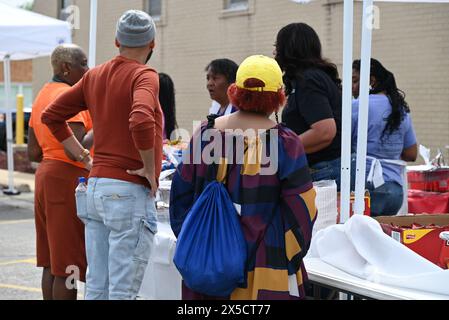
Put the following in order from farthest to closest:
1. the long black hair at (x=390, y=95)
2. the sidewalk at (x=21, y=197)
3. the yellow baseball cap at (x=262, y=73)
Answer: the sidewalk at (x=21, y=197)
the long black hair at (x=390, y=95)
the yellow baseball cap at (x=262, y=73)

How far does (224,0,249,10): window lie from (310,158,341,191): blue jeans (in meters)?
8.67

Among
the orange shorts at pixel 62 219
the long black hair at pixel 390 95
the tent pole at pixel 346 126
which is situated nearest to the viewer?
the tent pole at pixel 346 126

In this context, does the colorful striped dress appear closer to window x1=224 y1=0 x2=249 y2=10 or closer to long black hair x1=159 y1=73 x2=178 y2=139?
long black hair x1=159 y1=73 x2=178 y2=139

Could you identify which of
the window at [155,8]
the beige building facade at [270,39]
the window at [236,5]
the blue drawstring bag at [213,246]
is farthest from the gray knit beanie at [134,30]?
the window at [155,8]

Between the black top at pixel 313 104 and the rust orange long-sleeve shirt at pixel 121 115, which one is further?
the black top at pixel 313 104

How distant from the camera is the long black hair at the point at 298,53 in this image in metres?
4.04

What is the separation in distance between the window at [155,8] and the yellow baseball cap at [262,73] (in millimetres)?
11943

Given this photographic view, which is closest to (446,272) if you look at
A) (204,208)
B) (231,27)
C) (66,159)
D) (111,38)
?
(204,208)

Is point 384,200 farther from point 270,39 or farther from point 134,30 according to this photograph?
point 270,39

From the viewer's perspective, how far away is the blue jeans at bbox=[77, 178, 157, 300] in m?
3.36

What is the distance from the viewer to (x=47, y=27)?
30.6 feet

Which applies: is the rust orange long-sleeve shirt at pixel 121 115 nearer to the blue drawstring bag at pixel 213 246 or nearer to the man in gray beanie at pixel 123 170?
the man in gray beanie at pixel 123 170

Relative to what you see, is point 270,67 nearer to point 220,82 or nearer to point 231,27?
point 220,82

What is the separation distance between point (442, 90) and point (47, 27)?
5333mm
